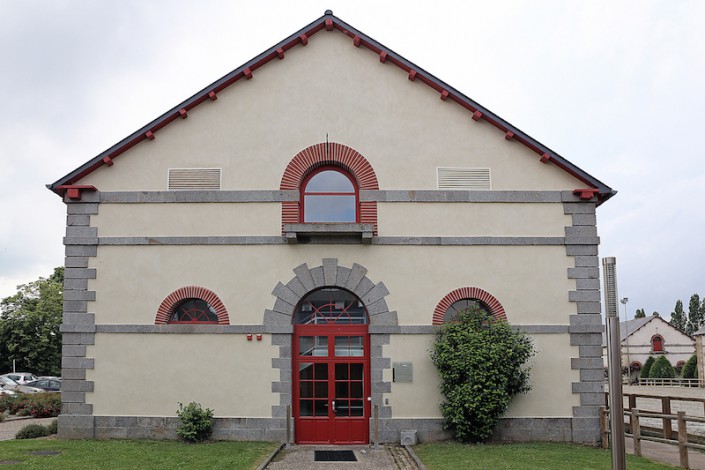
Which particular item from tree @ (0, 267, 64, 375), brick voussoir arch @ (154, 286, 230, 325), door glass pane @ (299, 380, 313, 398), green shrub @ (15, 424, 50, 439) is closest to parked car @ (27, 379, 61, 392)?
tree @ (0, 267, 64, 375)

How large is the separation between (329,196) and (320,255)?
152cm

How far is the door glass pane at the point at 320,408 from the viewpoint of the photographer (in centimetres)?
1485

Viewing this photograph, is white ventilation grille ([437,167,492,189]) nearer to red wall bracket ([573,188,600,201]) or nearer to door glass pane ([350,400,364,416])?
red wall bracket ([573,188,600,201])

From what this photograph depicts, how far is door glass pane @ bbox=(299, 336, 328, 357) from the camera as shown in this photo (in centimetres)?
1512

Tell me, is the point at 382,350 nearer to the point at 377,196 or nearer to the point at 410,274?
the point at 410,274

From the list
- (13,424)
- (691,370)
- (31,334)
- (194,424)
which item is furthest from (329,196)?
(691,370)

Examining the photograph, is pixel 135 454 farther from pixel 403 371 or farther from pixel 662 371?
pixel 662 371

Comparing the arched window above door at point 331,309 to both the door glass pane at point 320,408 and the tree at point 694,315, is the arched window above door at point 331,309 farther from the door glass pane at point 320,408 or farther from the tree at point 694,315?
the tree at point 694,315

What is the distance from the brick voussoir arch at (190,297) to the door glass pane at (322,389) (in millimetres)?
2602

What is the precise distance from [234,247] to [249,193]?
1.35 m

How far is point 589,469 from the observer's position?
11.6 m

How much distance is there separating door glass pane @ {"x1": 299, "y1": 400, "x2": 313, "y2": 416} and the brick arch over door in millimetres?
4289

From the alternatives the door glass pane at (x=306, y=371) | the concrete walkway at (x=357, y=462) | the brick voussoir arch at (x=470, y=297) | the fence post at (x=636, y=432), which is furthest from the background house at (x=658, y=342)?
the concrete walkway at (x=357, y=462)

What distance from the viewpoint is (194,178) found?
50.7 feet
